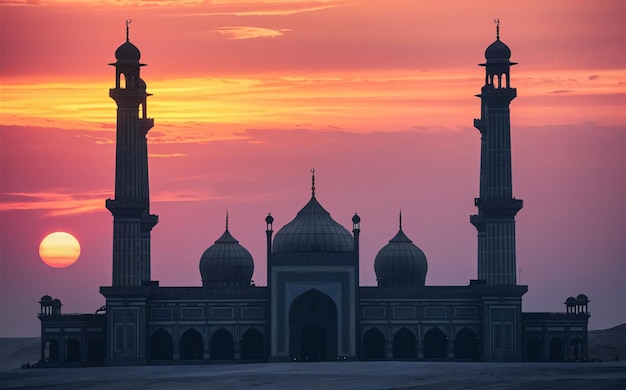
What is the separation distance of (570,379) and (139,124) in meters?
47.2

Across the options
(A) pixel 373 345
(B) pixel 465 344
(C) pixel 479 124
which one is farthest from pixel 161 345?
(C) pixel 479 124

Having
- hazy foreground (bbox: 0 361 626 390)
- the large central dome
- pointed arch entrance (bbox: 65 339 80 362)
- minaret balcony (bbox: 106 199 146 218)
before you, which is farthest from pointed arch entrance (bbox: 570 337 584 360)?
pointed arch entrance (bbox: 65 339 80 362)

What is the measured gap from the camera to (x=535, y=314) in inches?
4471

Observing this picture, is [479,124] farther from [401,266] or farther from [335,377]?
[335,377]

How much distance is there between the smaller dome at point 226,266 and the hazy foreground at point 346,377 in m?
22.3

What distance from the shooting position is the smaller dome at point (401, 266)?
120m

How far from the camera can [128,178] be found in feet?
374

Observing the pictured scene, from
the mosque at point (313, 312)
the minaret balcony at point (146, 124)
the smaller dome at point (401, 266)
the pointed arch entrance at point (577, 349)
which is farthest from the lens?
the minaret balcony at point (146, 124)

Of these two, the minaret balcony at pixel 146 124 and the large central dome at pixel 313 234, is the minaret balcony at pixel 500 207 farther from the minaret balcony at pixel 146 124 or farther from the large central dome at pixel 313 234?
the minaret balcony at pixel 146 124

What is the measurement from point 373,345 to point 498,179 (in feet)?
46.9

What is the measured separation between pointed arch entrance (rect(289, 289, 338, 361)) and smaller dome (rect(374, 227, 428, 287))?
9411mm

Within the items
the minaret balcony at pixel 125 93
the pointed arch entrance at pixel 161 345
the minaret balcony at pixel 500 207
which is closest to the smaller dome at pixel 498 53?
the minaret balcony at pixel 500 207

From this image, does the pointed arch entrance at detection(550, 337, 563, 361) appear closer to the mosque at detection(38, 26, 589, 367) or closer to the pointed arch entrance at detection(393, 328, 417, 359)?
the mosque at detection(38, 26, 589, 367)

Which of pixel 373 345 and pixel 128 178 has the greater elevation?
pixel 128 178
